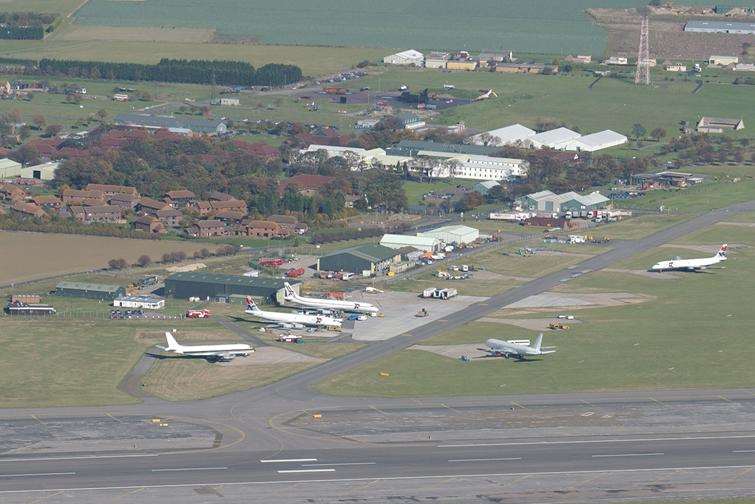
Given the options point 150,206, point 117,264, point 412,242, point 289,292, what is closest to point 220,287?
point 289,292

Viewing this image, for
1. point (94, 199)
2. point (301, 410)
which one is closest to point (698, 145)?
point (94, 199)

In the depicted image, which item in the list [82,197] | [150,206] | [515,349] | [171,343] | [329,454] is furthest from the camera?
[82,197]

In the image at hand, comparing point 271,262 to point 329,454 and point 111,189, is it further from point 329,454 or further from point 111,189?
point 329,454

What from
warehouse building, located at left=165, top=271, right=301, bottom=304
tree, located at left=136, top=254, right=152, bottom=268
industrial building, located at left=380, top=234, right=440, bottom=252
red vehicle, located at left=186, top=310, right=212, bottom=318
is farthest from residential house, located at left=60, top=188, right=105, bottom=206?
red vehicle, located at left=186, top=310, right=212, bottom=318

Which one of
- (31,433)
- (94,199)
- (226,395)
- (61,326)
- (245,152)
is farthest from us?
(245,152)

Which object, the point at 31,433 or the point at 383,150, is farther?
the point at 383,150

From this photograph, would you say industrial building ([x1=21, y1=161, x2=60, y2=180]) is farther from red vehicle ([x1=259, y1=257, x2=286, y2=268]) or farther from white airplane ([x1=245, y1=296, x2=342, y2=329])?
white airplane ([x1=245, y1=296, x2=342, y2=329])

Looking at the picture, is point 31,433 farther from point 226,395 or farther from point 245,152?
point 245,152
